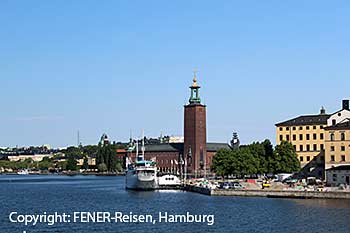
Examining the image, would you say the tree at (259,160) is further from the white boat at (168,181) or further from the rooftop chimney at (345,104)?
the rooftop chimney at (345,104)

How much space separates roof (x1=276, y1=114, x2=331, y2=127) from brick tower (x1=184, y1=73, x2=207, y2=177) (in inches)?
2420

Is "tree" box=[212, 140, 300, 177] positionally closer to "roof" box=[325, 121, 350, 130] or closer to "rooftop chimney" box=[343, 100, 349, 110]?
"roof" box=[325, 121, 350, 130]

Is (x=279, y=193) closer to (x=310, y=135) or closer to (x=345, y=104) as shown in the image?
(x=345, y=104)

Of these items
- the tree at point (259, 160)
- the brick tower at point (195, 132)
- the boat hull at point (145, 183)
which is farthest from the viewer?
the brick tower at point (195, 132)

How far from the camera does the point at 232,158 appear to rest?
10519 cm

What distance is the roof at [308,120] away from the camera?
4267 inches

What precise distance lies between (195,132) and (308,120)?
6473 cm

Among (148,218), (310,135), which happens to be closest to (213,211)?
(148,218)

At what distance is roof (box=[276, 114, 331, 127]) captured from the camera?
108 meters

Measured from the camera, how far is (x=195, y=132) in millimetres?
172625

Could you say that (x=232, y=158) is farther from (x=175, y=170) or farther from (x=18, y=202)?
(x=175, y=170)

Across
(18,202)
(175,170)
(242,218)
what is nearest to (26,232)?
(242,218)

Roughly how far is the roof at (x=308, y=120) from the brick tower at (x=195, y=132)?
202 ft

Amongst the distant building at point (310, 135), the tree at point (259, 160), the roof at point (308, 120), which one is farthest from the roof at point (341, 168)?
Answer: the roof at point (308, 120)
